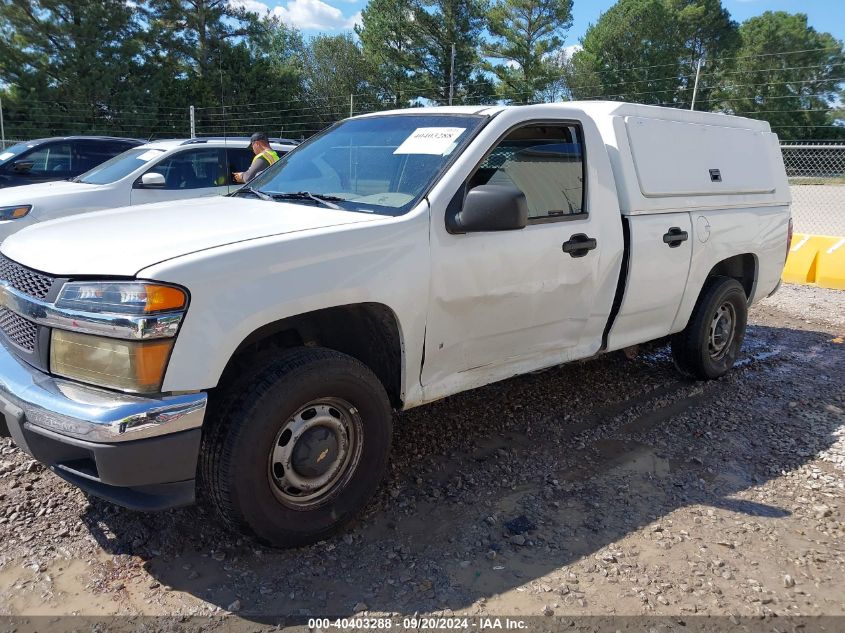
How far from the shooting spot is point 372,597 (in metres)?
2.74

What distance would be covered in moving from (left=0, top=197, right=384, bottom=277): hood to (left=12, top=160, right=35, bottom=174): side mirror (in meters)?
7.54

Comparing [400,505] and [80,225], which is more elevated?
[80,225]

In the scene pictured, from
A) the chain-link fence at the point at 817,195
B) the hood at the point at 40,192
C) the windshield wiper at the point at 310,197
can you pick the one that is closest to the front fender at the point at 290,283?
the windshield wiper at the point at 310,197

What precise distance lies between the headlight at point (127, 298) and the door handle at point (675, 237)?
3.27 metres

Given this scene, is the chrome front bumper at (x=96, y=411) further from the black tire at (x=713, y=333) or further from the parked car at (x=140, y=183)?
the parked car at (x=140, y=183)

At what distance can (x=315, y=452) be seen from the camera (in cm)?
297

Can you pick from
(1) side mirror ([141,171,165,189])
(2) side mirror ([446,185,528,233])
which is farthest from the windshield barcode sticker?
(1) side mirror ([141,171,165,189])

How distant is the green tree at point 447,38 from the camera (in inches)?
1499

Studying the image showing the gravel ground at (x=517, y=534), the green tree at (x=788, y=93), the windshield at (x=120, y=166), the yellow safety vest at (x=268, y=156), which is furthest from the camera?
the green tree at (x=788, y=93)

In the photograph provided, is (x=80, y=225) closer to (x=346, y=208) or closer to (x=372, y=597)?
(x=346, y=208)

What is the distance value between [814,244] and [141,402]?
9518mm

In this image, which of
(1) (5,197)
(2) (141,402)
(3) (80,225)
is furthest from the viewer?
(1) (5,197)

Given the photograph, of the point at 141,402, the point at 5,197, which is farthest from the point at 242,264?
the point at 5,197

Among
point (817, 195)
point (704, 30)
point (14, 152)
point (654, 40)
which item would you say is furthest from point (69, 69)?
point (704, 30)
